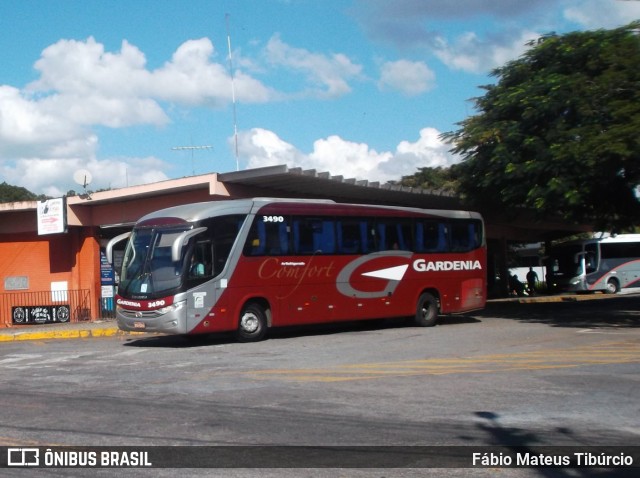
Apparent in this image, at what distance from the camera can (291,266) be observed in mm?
19203

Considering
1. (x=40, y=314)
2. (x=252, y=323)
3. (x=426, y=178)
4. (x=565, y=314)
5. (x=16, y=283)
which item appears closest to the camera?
(x=252, y=323)

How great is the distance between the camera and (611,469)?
6.58 meters

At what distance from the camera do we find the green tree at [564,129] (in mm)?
18656

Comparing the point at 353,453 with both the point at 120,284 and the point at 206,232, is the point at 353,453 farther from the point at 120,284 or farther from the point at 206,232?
the point at 120,284

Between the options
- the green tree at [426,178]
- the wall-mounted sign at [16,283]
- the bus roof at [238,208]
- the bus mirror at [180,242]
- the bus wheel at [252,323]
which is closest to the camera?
the bus mirror at [180,242]

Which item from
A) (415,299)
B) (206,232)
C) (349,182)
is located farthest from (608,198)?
(206,232)

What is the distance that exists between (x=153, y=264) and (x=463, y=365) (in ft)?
25.1

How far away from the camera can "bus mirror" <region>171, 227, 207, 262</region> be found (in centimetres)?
1675

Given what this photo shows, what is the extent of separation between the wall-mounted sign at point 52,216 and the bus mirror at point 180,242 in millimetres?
11045

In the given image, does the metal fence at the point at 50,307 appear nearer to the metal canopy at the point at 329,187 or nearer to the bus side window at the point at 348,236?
the metal canopy at the point at 329,187

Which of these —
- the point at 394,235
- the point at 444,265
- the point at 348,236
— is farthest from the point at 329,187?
the point at 348,236

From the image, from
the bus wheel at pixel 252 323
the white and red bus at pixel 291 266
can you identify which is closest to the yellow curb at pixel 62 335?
the white and red bus at pixel 291 266

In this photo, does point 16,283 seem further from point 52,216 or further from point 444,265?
point 444,265

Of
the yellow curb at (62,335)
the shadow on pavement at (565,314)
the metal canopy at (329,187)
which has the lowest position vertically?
the shadow on pavement at (565,314)
